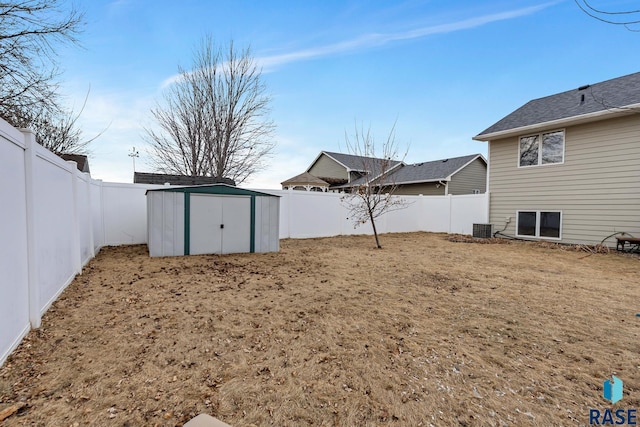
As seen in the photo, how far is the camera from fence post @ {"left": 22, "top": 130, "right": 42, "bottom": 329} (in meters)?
2.71

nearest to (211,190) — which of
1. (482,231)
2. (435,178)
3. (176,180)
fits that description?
(176,180)

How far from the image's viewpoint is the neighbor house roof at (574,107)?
8242mm

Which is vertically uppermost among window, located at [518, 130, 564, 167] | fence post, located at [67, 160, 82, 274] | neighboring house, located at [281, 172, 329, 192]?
window, located at [518, 130, 564, 167]

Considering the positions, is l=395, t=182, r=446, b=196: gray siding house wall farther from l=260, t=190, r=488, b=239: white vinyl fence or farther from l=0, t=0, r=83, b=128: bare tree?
l=0, t=0, r=83, b=128: bare tree

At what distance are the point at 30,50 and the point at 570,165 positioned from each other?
14.8m

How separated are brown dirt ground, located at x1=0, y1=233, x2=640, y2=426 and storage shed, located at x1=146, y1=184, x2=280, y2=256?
1.67m

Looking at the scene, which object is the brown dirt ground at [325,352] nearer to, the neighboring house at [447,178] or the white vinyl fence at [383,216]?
the white vinyl fence at [383,216]

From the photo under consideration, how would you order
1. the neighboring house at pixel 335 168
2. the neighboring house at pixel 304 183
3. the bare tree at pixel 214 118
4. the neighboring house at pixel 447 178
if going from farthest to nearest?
1. the neighboring house at pixel 335 168
2. the neighboring house at pixel 304 183
3. the neighboring house at pixel 447 178
4. the bare tree at pixel 214 118

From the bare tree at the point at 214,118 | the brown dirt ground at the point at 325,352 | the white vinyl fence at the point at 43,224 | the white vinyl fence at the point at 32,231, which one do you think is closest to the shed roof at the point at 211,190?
the white vinyl fence at the point at 43,224

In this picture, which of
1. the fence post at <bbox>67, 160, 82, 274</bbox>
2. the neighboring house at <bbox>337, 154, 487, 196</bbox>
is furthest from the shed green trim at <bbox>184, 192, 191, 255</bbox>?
the neighboring house at <bbox>337, 154, 487, 196</bbox>

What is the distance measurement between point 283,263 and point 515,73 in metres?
10.1

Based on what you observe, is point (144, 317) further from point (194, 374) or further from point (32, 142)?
point (32, 142)

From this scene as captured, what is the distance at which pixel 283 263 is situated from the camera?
6438 mm

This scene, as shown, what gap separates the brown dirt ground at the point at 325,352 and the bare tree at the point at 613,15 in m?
4.15
